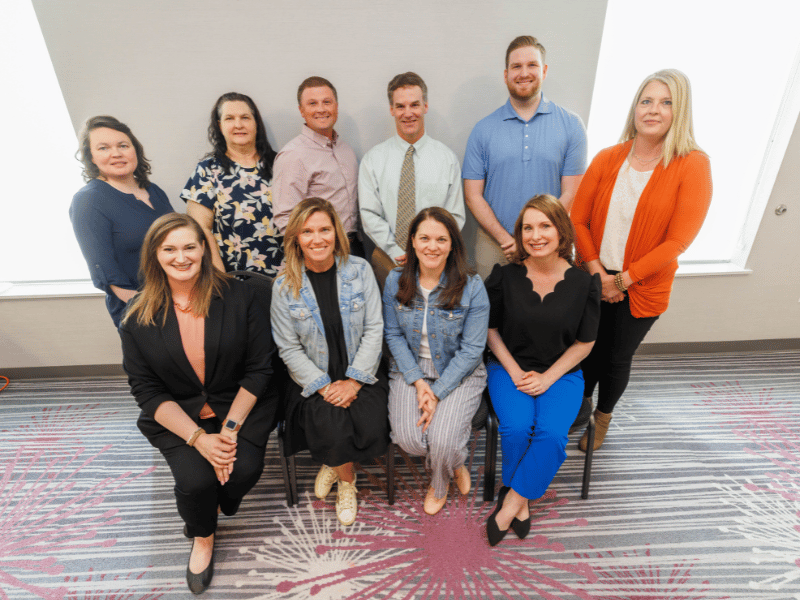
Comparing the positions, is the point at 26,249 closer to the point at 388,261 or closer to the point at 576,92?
the point at 388,261

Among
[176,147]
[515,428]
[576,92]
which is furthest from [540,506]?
[176,147]

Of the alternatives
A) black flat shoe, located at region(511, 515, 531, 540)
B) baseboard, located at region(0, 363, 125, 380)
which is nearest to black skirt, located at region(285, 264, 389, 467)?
black flat shoe, located at region(511, 515, 531, 540)

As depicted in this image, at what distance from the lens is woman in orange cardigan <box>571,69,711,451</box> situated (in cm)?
175

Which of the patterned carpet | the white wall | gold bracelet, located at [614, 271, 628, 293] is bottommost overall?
the patterned carpet

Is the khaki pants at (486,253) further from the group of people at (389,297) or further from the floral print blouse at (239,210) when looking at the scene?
the floral print blouse at (239,210)

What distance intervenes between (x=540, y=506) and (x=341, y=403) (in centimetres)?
107

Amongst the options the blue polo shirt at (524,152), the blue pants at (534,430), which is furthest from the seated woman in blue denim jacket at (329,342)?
the blue polo shirt at (524,152)

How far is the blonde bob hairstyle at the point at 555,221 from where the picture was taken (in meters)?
1.77

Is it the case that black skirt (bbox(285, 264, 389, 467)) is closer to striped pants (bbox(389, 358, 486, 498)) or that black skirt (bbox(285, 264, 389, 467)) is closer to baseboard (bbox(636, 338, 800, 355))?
striped pants (bbox(389, 358, 486, 498))

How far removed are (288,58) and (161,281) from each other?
1441mm

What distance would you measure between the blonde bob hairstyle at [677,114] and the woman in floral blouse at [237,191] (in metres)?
1.83

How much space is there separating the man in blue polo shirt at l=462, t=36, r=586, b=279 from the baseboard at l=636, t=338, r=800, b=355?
1650 mm

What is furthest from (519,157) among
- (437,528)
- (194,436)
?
(194,436)

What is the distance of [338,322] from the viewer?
188 centimetres
